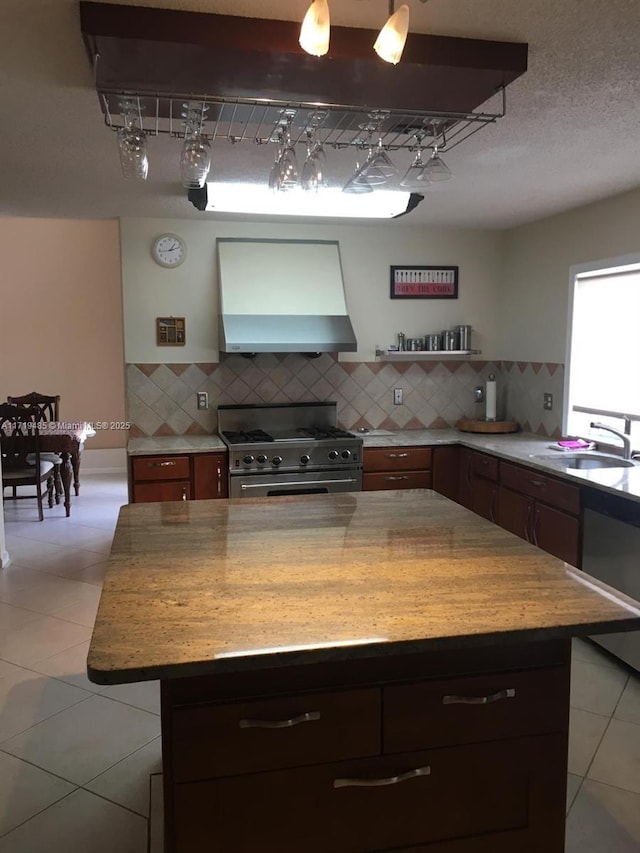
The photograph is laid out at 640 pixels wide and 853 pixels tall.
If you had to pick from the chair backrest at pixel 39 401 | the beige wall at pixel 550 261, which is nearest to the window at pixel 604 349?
the beige wall at pixel 550 261

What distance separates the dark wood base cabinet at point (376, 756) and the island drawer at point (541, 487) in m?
1.91

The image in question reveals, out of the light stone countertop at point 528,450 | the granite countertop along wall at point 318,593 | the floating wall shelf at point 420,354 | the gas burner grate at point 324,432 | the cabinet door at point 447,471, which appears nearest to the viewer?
the granite countertop along wall at point 318,593

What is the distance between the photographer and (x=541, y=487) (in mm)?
3625

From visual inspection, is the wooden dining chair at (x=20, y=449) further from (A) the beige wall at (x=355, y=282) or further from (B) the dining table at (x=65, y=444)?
(A) the beige wall at (x=355, y=282)

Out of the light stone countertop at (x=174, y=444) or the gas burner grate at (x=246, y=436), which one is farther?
the gas burner grate at (x=246, y=436)

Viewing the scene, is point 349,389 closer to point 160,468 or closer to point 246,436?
point 246,436

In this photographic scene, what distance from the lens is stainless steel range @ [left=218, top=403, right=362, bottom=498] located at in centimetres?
417

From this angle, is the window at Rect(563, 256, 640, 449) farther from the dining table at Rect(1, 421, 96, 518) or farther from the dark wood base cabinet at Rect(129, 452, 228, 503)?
the dining table at Rect(1, 421, 96, 518)

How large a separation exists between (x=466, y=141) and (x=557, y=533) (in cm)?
197

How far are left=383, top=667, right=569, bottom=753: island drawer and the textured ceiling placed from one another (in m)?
1.65

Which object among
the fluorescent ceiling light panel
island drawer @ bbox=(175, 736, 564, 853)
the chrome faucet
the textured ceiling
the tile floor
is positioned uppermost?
the fluorescent ceiling light panel

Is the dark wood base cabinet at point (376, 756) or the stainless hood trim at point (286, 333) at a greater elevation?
the stainless hood trim at point (286, 333)

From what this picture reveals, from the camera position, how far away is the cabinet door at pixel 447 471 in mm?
4523

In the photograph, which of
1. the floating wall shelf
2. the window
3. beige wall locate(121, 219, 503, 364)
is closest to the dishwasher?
the window
